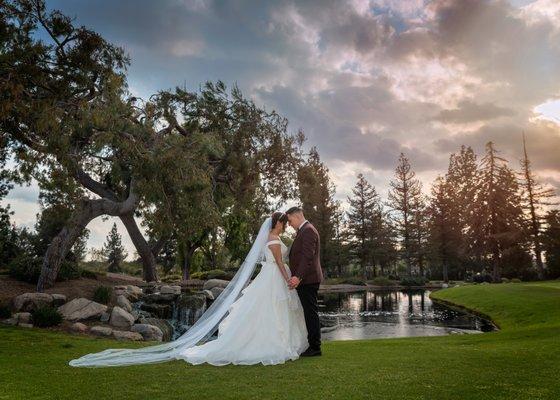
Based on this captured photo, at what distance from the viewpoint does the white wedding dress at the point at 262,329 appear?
22.8 feet

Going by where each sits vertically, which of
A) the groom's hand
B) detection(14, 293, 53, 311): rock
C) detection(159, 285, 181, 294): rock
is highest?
the groom's hand

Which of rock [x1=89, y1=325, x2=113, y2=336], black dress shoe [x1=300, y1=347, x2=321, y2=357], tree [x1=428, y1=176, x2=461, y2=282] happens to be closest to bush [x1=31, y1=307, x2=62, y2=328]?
rock [x1=89, y1=325, x2=113, y2=336]

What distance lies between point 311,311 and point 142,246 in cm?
2060

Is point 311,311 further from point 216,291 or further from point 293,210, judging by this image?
point 216,291

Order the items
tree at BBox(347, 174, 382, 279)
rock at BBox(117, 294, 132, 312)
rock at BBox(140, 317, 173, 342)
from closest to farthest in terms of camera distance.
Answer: rock at BBox(140, 317, 173, 342), rock at BBox(117, 294, 132, 312), tree at BBox(347, 174, 382, 279)

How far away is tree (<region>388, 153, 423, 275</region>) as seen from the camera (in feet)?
191

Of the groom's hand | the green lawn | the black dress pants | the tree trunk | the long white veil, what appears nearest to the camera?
the green lawn

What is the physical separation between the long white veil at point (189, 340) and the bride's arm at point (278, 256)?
46 centimetres

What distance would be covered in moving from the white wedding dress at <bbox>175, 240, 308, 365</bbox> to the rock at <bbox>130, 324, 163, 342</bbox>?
24.1 feet

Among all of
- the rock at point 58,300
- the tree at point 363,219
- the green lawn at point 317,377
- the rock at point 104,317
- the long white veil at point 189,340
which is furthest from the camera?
the tree at point 363,219

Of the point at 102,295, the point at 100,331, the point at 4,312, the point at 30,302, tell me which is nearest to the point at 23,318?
the point at 4,312

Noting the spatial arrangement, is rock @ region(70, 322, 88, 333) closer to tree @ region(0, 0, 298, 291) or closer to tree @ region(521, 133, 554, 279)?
tree @ region(0, 0, 298, 291)

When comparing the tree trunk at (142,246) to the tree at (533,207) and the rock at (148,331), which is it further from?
the tree at (533,207)

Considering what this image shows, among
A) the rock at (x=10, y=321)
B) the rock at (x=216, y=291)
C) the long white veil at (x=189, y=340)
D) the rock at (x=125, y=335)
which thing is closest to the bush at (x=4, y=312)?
the rock at (x=10, y=321)
